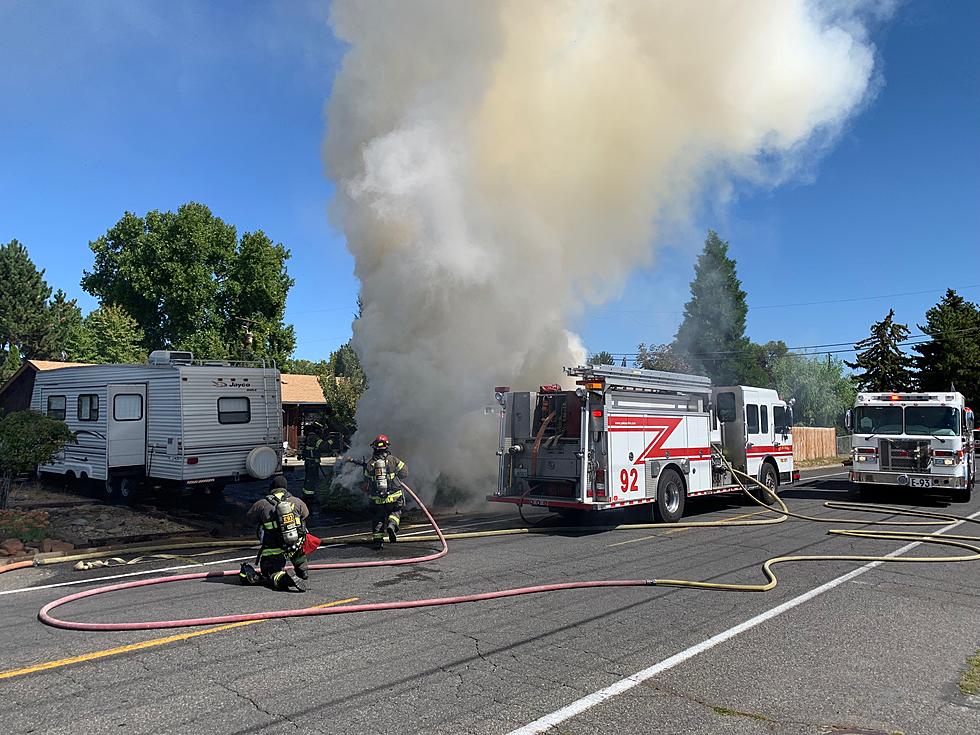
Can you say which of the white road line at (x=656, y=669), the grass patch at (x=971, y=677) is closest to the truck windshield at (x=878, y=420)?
the white road line at (x=656, y=669)

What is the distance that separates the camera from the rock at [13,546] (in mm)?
9362

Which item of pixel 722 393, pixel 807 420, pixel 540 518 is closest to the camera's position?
pixel 540 518

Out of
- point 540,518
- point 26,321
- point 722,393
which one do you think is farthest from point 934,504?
point 26,321

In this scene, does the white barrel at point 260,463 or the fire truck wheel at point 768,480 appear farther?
the fire truck wheel at point 768,480

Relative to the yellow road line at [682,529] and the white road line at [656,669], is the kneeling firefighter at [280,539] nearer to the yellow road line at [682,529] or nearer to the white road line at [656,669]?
the white road line at [656,669]

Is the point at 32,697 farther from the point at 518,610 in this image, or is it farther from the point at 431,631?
the point at 518,610

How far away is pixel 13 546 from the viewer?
951cm

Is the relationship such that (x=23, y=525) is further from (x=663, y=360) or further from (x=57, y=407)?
(x=663, y=360)

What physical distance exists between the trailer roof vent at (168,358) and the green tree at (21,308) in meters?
34.6

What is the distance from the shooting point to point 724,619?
6441 millimetres

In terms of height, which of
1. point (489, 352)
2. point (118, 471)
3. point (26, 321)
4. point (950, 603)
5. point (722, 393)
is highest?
point (26, 321)

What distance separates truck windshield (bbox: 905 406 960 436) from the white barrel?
14194mm

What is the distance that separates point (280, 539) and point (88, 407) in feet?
→ 36.2

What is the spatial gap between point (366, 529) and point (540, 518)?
354 centimetres
